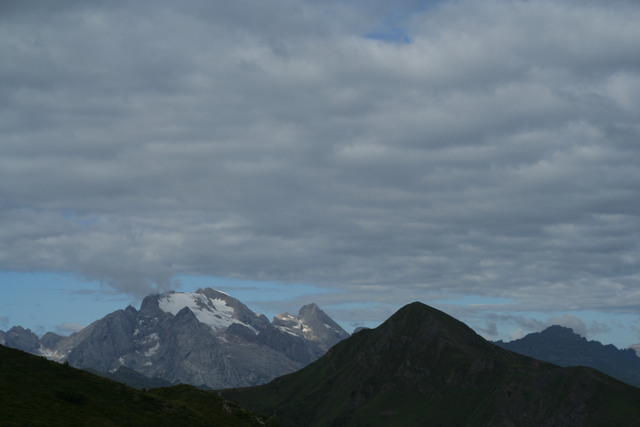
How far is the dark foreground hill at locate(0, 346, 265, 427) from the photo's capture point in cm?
10512

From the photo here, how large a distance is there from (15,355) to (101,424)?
111ft

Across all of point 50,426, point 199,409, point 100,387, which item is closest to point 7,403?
point 50,426

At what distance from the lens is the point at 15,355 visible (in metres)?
132

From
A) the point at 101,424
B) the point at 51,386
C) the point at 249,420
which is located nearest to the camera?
the point at 101,424

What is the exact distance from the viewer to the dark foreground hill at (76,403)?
105125 mm

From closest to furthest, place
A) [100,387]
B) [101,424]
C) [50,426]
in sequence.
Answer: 1. [50,426]
2. [101,424]
3. [100,387]

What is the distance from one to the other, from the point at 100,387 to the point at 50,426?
29312 mm

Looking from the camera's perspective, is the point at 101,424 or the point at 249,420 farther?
the point at 249,420

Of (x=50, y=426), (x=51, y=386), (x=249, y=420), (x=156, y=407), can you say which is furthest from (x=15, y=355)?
(x=249, y=420)

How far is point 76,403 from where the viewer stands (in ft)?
381

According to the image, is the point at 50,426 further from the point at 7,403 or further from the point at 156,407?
the point at 156,407

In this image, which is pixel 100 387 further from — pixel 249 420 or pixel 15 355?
pixel 249 420

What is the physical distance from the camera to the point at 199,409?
146375 mm

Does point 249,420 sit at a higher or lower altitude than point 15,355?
lower
